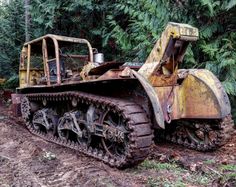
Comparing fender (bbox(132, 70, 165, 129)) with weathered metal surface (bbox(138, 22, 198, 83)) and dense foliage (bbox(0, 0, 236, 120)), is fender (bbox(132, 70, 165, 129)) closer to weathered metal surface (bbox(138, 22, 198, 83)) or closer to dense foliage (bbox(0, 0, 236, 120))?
weathered metal surface (bbox(138, 22, 198, 83))

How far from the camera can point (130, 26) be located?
9914 mm

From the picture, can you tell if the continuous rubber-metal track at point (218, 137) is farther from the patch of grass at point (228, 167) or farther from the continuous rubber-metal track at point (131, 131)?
the continuous rubber-metal track at point (131, 131)

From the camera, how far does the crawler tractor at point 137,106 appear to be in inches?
192

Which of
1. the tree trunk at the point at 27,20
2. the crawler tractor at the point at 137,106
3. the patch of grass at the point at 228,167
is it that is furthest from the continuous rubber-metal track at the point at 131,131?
the tree trunk at the point at 27,20

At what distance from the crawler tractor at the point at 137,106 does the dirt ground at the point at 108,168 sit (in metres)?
0.22

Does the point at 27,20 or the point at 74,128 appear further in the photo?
the point at 27,20

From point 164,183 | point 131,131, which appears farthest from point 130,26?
point 164,183

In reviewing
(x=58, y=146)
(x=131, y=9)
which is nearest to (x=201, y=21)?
(x=131, y=9)

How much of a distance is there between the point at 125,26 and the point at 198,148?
5.53m

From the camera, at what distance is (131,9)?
9266mm

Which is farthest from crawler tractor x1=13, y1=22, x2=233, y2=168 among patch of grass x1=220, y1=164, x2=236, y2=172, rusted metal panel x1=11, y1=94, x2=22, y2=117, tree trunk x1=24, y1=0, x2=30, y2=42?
tree trunk x1=24, y1=0, x2=30, y2=42

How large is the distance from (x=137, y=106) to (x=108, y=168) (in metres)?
0.95

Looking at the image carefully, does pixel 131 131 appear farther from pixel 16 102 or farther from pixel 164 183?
pixel 16 102

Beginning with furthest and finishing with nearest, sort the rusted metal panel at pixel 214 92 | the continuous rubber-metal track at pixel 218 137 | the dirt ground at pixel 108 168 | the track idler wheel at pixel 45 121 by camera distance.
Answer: the track idler wheel at pixel 45 121
the continuous rubber-metal track at pixel 218 137
the rusted metal panel at pixel 214 92
the dirt ground at pixel 108 168
